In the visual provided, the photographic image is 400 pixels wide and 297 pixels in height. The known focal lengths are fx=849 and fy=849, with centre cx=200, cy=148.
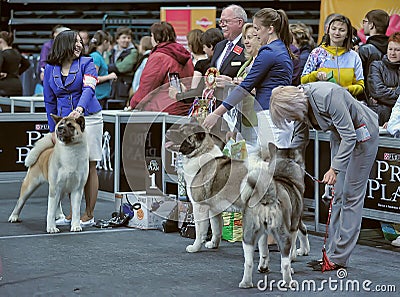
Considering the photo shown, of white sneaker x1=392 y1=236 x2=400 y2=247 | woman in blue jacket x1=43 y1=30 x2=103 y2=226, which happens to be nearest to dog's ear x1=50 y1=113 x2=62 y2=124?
woman in blue jacket x1=43 y1=30 x2=103 y2=226

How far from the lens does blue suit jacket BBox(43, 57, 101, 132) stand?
6883 millimetres

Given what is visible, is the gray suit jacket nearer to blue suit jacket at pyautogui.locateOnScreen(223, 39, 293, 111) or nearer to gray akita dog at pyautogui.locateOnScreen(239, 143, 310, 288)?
gray akita dog at pyautogui.locateOnScreen(239, 143, 310, 288)

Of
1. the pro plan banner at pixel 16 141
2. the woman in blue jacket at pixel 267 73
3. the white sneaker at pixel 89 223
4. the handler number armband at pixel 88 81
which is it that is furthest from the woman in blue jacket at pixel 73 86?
the pro plan banner at pixel 16 141

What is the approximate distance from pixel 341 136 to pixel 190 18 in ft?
32.5

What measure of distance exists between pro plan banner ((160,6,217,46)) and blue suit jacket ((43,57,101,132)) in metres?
7.80

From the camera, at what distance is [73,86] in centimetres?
691

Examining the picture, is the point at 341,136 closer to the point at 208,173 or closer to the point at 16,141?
the point at 208,173

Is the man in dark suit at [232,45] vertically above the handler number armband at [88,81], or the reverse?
the man in dark suit at [232,45]

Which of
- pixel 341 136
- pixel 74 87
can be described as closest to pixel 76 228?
pixel 74 87

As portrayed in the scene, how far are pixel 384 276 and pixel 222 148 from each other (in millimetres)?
1636

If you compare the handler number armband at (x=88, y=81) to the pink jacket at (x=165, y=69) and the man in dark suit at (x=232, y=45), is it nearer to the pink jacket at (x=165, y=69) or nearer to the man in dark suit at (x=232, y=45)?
the man in dark suit at (x=232, y=45)

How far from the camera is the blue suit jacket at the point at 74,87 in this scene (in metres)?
6.88

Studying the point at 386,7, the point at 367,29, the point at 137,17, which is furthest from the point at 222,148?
the point at 137,17

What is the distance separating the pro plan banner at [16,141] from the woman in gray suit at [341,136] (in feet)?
14.0
